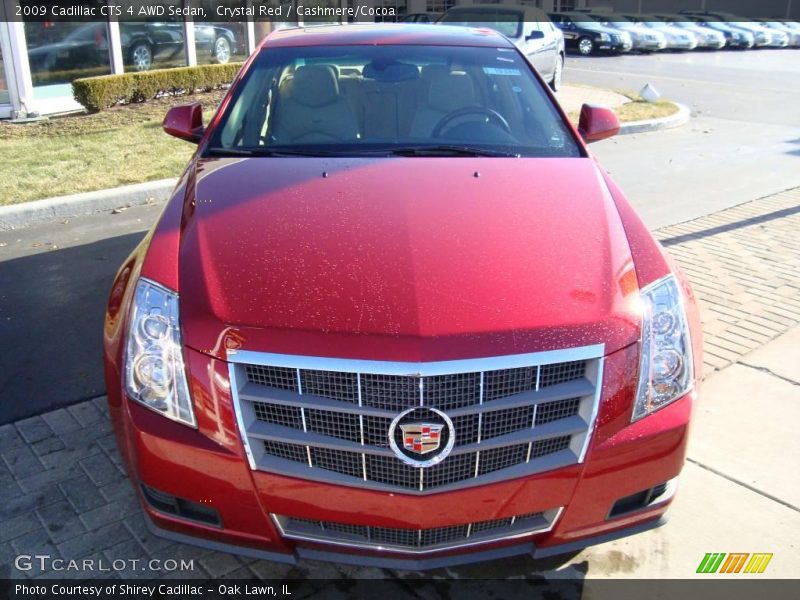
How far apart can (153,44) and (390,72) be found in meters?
11.7

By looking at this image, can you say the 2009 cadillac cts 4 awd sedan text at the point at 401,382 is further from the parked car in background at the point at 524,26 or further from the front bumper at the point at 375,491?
the parked car in background at the point at 524,26

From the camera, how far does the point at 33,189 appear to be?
729cm

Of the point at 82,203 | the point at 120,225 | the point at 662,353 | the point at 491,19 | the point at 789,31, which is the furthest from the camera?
the point at 789,31

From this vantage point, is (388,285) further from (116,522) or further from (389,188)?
(116,522)

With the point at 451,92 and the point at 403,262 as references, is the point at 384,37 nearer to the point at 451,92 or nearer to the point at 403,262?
the point at 451,92

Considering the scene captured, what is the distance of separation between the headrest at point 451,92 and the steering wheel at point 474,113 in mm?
33

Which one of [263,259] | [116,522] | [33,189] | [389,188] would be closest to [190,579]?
[116,522]

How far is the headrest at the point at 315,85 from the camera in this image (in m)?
3.93

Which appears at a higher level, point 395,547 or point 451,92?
point 451,92

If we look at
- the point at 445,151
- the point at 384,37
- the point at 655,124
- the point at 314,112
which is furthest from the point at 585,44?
the point at 445,151

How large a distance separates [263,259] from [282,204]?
0.44m

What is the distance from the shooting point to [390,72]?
4.07 m

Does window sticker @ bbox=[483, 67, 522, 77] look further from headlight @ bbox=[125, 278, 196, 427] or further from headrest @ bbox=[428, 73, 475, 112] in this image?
headlight @ bbox=[125, 278, 196, 427]

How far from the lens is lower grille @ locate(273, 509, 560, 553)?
2.34 metres
